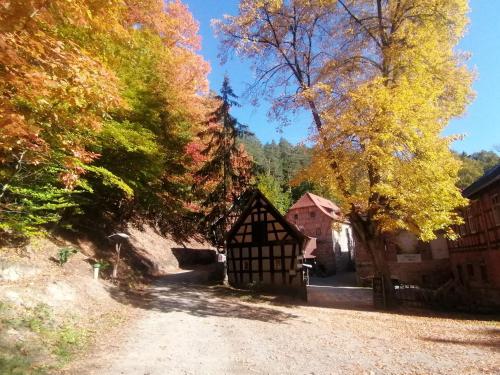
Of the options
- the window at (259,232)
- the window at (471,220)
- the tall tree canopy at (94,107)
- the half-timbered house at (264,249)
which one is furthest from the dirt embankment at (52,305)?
the window at (471,220)

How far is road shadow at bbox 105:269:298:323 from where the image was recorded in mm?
12532

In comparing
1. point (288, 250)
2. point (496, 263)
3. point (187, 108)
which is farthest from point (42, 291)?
point (496, 263)

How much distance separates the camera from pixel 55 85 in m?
4.84

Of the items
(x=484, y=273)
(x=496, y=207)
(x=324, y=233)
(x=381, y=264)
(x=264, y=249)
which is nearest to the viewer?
(x=381, y=264)

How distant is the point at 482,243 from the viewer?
19172 mm

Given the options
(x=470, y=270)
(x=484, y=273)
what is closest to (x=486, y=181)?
(x=484, y=273)

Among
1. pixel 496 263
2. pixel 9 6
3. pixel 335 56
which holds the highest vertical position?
pixel 335 56

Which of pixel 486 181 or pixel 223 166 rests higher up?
pixel 223 166

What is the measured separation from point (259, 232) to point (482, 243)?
1275 cm

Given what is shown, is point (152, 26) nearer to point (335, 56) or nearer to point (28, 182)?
point (335, 56)

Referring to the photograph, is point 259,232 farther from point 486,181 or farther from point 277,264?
point 486,181

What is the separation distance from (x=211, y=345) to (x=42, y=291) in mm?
4914

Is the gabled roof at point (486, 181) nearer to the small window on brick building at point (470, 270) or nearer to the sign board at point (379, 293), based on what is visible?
the small window on brick building at point (470, 270)

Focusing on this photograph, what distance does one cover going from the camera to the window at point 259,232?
20334 mm
